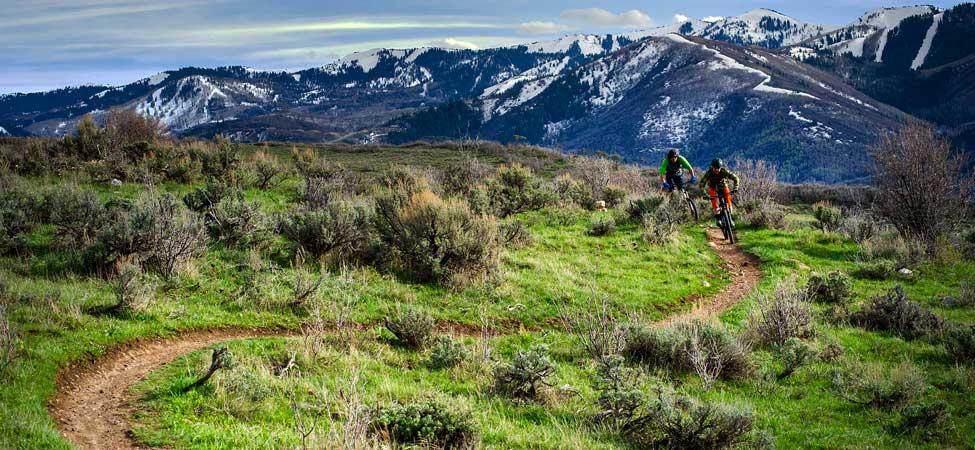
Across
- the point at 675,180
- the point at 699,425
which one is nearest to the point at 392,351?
the point at 699,425

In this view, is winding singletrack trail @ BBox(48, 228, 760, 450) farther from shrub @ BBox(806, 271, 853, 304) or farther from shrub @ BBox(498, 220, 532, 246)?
shrub @ BBox(806, 271, 853, 304)

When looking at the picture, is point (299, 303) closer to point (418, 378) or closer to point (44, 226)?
point (418, 378)

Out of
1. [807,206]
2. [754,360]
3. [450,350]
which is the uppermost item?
[450,350]

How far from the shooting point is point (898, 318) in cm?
1030

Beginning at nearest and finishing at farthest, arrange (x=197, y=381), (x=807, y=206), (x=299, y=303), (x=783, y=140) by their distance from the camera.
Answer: (x=197, y=381)
(x=299, y=303)
(x=807, y=206)
(x=783, y=140)

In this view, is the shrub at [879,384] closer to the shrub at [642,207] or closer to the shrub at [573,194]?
the shrub at [642,207]

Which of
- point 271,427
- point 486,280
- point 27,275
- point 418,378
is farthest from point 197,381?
point 486,280

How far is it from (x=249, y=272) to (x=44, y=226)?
5.45 meters

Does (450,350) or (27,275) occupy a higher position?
(27,275)

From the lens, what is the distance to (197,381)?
234 inches

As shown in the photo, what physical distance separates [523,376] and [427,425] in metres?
1.78

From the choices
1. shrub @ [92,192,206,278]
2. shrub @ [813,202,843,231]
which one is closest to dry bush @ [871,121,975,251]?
shrub @ [813,202,843,231]

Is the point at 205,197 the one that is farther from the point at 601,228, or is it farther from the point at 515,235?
the point at 601,228

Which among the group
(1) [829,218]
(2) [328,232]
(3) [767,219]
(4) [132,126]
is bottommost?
(1) [829,218]
